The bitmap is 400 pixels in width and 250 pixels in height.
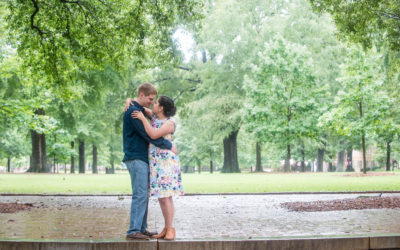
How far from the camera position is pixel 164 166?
570 cm

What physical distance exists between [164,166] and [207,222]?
99.4 inches

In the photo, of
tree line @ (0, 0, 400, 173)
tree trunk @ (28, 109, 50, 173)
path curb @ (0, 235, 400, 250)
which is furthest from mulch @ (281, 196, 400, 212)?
tree trunk @ (28, 109, 50, 173)

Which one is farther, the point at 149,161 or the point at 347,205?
the point at 347,205

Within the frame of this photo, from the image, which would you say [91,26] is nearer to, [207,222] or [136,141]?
[207,222]

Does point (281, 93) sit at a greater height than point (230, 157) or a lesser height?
greater

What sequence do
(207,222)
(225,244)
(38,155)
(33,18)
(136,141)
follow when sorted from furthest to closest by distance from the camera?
(38,155) < (33,18) < (207,222) < (136,141) < (225,244)

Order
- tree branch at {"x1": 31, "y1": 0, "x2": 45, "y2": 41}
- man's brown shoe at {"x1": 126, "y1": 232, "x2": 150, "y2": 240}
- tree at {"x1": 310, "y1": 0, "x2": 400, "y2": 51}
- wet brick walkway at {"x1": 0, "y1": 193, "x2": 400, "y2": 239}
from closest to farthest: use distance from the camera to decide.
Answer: man's brown shoe at {"x1": 126, "y1": 232, "x2": 150, "y2": 240}, wet brick walkway at {"x1": 0, "y1": 193, "x2": 400, "y2": 239}, tree branch at {"x1": 31, "y1": 0, "x2": 45, "y2": 41}, tree at {"x1": 310, "y1": 0, "x2": 400, "y2": 51}

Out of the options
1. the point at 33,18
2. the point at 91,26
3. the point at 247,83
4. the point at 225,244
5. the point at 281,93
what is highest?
the point at 247,83

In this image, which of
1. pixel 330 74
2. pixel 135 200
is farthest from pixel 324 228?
pixel 330 74

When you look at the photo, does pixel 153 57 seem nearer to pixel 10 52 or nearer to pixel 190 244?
pixel 190 244

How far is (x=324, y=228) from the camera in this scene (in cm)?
694

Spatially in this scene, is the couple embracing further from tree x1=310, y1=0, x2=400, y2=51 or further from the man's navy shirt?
tree x1=310, y1=0, x2=400, y2=51

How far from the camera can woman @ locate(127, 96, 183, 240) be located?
5.65 meters

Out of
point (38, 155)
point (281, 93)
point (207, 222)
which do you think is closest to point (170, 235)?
point (207, 222)
